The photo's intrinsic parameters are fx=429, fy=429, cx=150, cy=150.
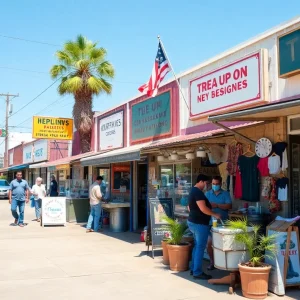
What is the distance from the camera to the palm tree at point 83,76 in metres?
20.0

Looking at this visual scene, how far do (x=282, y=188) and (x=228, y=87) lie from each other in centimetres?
254

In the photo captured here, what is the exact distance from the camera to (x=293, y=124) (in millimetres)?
7672

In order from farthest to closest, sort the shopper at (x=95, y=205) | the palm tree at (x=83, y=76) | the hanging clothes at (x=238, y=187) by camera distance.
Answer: the palm tree at (x=83, y=76), the shopper at (x=95, y=205), the hanging clothes at (x=238, y=187)

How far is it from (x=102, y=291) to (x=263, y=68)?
4.92 meters

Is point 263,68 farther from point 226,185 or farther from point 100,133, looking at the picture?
point 100,133

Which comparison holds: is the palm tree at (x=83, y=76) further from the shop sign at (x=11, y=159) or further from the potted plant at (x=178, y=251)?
the shop sign at (x=11, y=159)

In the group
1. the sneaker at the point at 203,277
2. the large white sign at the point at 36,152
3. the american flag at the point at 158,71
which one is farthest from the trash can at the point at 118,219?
the large white sign at the point at 36,152

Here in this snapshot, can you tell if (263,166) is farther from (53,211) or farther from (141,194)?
(53,211)

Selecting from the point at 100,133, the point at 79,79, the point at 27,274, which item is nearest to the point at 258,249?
the point at 27,274

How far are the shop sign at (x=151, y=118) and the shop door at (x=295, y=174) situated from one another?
454 centimetres

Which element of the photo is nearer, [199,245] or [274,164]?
[199,245]

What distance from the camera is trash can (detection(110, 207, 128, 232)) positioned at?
1384 centimetres

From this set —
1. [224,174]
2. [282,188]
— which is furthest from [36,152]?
[282,188]

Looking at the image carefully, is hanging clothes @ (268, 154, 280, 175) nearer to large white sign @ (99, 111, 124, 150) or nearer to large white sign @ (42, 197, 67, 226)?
large white sign @ (99, 111, 124, 150)
